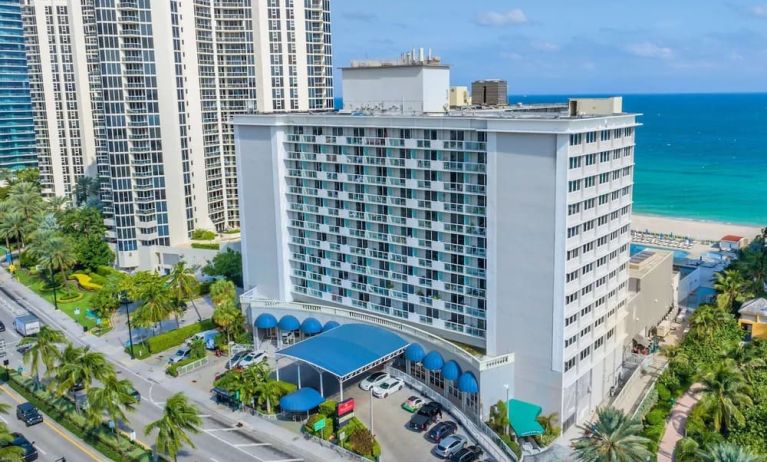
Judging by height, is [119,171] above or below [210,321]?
above

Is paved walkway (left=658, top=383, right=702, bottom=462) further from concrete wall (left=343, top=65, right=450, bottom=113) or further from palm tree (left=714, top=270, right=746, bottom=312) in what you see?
concrete wall (left=343, top=65, right=450, bottom=113)

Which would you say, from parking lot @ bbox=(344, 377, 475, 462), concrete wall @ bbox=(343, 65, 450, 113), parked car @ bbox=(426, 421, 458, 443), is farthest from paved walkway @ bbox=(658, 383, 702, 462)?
concrete wall @ bbox=(343, 65, 450, 113)

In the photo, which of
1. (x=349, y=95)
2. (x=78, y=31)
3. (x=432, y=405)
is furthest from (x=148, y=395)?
(x=78, y=31)

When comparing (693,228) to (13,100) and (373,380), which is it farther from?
(13,100)

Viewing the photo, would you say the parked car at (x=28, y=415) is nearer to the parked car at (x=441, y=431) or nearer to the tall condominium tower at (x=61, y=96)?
the parked car at (x=441, y=431)

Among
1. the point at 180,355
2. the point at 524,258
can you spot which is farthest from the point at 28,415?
the point at 524,258

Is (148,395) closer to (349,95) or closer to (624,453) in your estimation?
(349,95)
